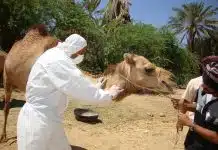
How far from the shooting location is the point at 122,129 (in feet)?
27.2

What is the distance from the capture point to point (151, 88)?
13.4 feet

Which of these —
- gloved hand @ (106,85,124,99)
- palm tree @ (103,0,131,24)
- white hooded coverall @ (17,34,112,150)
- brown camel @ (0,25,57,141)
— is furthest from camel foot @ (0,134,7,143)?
palm tree @ (103,0,131,24)

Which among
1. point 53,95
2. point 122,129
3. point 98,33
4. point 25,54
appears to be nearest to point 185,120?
point 53,95

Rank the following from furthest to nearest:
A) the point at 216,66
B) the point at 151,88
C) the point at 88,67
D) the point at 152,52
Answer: the point at 152,52 → the point at 88,67 → the point at 151,88 → the point at 216,66

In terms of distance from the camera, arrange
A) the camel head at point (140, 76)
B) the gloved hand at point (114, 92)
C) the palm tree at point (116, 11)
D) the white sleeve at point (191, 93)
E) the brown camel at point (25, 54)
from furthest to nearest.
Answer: the palm tree at point (116, 11) < the brown camel at point (25, 54) < the white sleeve at point (191, 93) < the camel head at point (140, 76) < the gloved hand at point (114, 92)

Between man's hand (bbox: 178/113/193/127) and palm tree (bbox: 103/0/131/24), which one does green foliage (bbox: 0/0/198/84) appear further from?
man's hand (bbox: 178/113/193/127)

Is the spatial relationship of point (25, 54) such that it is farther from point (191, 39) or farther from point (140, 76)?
point (191, 39)

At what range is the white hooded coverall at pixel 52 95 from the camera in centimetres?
310

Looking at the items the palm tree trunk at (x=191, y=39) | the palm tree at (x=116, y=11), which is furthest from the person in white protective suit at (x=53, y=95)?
the palm tree trunk at (x=191, y=39)

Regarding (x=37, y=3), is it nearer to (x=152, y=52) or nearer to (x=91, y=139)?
(x=152, y=52)

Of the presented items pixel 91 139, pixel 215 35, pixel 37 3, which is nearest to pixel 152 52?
pixel 37 3

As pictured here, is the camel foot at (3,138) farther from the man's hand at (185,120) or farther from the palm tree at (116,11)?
the palm tree at (116,11)

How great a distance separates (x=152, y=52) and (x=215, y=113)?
15.0m

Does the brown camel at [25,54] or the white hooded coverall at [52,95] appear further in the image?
the brown camel at [25,54]
